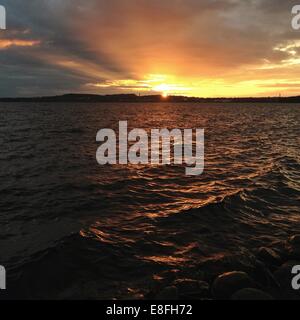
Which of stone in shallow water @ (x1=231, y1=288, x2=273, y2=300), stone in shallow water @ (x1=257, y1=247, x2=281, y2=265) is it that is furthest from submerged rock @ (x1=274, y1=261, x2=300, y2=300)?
stone in shallow water @ (x1=231, y1=288, x2=273, y2=300)

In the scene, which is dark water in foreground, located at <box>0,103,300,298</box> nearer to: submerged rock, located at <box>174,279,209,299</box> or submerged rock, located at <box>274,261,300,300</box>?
submerged rock, located at <box>174,279,209,299</box>

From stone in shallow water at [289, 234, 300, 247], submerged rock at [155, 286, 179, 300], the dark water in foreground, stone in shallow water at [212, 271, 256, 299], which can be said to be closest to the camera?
submerged rock at [155, 286, 179, 300]

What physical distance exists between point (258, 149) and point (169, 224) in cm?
2244

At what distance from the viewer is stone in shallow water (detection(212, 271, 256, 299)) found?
867 centimetres

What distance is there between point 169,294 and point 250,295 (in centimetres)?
216

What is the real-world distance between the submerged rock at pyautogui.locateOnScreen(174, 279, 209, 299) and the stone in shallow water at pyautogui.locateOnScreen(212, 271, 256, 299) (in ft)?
0.93

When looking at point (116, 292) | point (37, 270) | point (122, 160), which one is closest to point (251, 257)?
point (116, 292)

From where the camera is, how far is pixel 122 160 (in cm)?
2698

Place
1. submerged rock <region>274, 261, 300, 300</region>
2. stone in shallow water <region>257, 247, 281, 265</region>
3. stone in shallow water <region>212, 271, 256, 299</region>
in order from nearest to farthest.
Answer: stone in shallow water <region>212, 271, 256, 299</region>
submerged rock <region>274, 261, 300, 300</region>
stone in shallow water <region>257, 247, 281, 265</region>

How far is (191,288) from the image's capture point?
8.97m

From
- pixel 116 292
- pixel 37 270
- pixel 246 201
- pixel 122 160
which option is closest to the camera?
pixel 116 292

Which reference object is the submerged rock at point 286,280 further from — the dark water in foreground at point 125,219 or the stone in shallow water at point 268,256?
the dark water in foreground at point 125,219

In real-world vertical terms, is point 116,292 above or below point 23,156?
below
